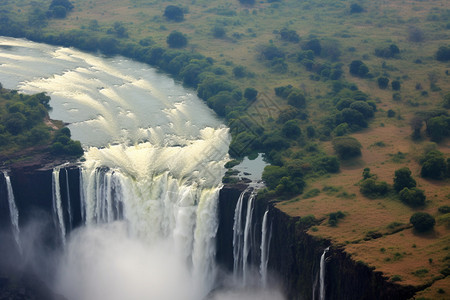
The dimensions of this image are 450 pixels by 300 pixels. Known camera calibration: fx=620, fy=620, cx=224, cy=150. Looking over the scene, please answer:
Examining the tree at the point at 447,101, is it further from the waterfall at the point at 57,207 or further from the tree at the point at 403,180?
the waterfall at the point at 57,207

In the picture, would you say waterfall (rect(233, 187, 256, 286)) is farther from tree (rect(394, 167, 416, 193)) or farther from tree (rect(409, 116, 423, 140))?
tree (rect(409, 116, 423, 140))

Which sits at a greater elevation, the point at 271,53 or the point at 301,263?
the point at 271,53

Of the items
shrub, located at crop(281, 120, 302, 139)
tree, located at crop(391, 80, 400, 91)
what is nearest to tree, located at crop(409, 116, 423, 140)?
tree, located at crop(391, 80, 400, 91)

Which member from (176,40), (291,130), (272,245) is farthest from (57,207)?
(176,40)

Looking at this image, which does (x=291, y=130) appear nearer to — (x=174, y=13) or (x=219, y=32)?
(x=219, y=32)

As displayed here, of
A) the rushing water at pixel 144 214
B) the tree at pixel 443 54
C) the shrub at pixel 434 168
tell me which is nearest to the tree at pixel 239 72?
the rushing water at pixel 144 214
